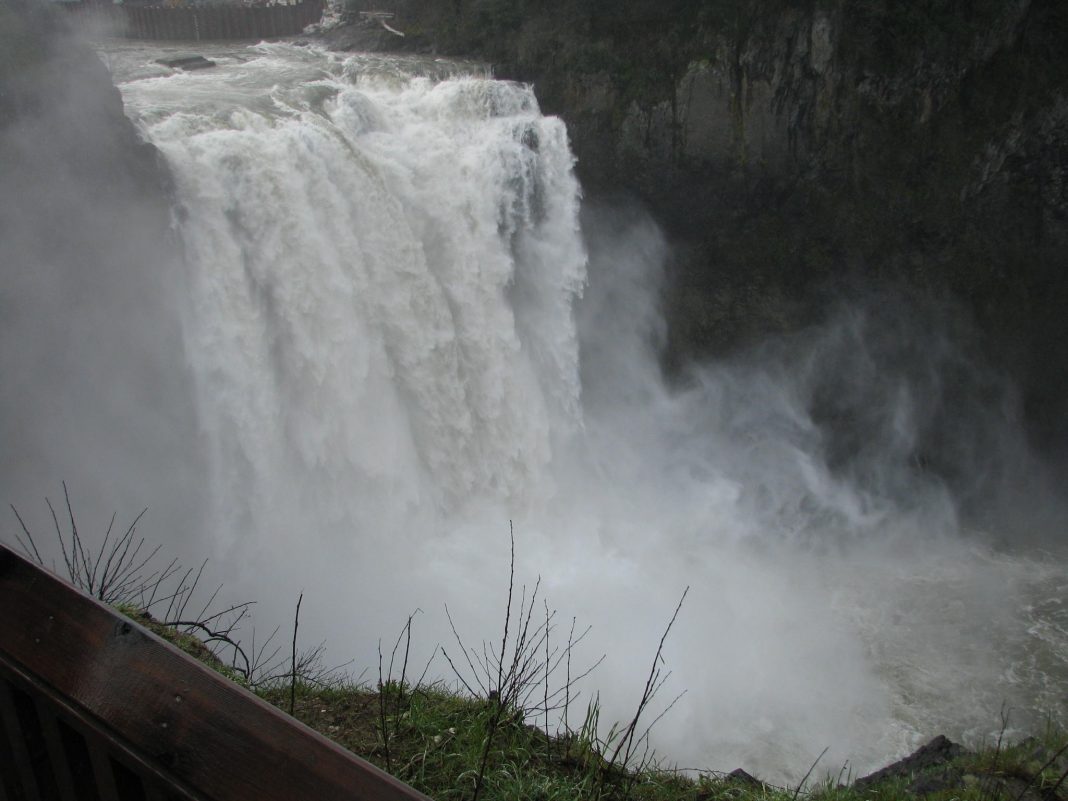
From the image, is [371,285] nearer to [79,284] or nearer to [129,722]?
[79,284]

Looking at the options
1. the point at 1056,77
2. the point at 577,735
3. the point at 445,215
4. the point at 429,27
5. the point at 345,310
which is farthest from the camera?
the point at 429,27

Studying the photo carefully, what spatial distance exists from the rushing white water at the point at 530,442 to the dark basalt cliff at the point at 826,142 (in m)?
1.07

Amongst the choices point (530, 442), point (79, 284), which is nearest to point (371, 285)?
point (79, 284)

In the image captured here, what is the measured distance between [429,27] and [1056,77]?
12.3 m

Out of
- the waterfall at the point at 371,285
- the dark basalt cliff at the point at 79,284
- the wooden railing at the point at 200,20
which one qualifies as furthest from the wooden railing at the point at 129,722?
the wooden railing at the point at 200,20

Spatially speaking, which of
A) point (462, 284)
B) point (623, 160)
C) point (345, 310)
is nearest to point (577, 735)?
point (345, 310)

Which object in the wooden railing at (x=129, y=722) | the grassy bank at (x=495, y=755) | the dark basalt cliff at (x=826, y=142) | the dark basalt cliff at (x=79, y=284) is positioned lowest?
the grassy bank at (x=495, y=755)

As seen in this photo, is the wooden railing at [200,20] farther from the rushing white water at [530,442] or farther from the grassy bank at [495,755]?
the grassy bank at [495,755]

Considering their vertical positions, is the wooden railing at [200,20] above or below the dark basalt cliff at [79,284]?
above

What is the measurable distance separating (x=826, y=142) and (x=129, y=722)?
1653cm

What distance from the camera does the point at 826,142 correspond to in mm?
15547

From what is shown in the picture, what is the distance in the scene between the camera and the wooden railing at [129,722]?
125 cm

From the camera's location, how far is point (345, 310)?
11164 millimetres

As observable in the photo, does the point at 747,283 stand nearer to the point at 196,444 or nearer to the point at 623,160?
the point at 623,160
